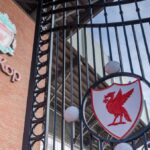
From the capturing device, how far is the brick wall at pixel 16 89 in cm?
497

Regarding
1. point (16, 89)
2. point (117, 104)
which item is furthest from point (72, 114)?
point (16, 89)

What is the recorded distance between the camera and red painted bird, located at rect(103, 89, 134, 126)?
1994mm

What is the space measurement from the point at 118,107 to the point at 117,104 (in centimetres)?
2

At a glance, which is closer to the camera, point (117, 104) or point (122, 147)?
point (122, 147)

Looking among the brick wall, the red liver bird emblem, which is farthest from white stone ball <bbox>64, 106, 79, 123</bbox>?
the brick wall

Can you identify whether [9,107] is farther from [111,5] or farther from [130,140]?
[130,140]

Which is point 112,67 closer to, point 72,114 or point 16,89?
point 72,114

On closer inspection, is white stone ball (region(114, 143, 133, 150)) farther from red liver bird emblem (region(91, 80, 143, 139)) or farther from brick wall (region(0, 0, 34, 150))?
brick wall (region(0, 0, 34, 150))

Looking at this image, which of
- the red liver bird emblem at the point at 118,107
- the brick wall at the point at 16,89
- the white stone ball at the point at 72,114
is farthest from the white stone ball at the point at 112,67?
the brick wall at the point at 16,89

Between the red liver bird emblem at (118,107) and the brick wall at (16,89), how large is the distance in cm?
307

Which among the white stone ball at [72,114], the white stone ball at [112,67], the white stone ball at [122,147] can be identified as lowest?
the white stone ball at [122,147]

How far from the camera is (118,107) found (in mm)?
2035

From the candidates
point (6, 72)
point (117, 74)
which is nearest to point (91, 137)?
point (117, 74)

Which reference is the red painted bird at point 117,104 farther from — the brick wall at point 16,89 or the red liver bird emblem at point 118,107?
the brick wall at point 16,89
